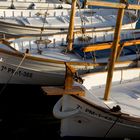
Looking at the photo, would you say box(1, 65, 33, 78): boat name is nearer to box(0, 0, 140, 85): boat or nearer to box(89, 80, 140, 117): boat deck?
box(0, 0, 140, 85): boat

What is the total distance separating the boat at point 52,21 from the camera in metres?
28.6

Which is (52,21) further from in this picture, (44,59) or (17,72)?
(44,59)

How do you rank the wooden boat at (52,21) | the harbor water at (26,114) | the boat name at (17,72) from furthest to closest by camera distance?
the wooden boat at (52,21), the boat name at (17,72), the harbor water at (26,114)

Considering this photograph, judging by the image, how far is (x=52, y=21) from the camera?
30.3 meters

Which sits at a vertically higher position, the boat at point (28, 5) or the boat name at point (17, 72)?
the boat at point (28, 5)

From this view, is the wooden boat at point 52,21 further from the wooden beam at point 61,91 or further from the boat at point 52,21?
the wooden beam at point 61,91

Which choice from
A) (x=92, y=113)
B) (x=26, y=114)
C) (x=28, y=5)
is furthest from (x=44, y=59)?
(x=28, y=5)

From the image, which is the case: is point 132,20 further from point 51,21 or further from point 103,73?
point 103,73

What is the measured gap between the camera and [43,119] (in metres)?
19.0

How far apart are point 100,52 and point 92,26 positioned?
26.1 ft

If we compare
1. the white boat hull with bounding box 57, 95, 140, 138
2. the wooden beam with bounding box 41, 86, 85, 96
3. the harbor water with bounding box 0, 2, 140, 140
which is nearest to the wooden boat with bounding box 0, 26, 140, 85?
the harbor water with bounding box 0, 2, 140, 140

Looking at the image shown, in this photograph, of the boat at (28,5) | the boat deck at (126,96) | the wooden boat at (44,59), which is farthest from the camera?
the boat at (28,5)

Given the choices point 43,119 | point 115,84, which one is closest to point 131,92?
point 115,84

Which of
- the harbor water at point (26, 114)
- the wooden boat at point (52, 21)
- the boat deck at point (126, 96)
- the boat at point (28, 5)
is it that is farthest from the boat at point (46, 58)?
the boat at point (28, 5)
